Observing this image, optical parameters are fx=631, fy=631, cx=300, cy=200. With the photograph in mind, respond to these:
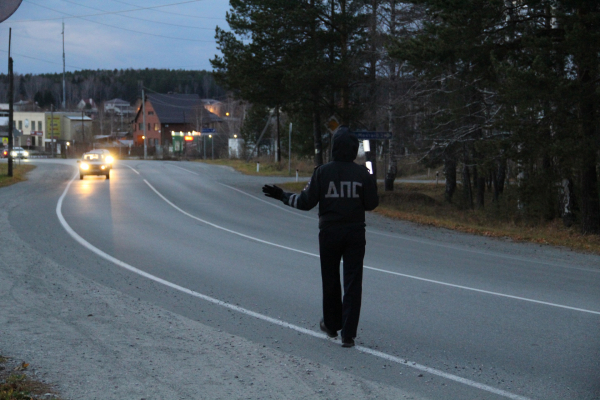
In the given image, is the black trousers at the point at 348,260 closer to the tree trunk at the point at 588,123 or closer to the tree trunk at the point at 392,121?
the tree trunk at the point at 588,123

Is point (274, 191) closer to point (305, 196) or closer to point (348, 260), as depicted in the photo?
point (305, 196)

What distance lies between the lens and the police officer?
6098 mm

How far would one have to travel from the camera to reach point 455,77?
70.7ft

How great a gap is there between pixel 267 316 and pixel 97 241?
728cm

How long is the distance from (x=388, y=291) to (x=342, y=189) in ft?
10.9

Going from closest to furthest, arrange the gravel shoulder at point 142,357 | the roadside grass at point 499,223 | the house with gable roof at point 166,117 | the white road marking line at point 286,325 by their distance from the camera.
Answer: the gravel shoulder at point 142,357 < the white road marking line at point 286,325 < the roadside grass at point 499,223 < the house with gable roof at point 166,117

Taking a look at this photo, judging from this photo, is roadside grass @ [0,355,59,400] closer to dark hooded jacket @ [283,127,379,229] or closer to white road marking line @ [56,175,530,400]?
white road marking line @ [56,175,530,400]

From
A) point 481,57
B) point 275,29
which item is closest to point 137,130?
point 275,29

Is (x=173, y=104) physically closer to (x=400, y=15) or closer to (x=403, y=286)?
(x=400, y=15)

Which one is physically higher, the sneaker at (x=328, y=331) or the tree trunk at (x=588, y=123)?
the tree trunk at (x=588, y=123)

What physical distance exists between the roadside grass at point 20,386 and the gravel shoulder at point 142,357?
0.30ft

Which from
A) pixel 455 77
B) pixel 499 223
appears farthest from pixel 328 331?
pixel 455 77

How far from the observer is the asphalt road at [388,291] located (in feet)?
18.4

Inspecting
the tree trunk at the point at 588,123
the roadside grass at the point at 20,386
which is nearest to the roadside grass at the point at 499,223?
the tree trunk at the point at 588,123
